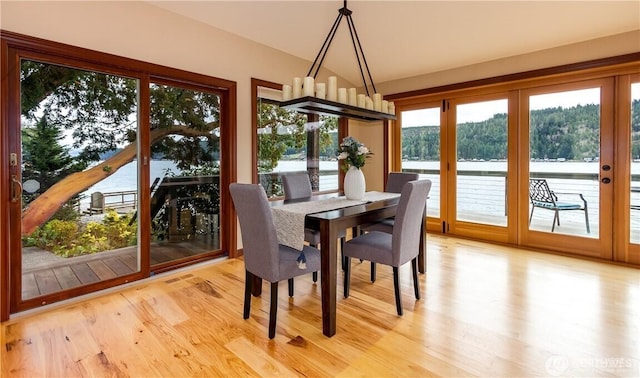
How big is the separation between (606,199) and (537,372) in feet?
9.47

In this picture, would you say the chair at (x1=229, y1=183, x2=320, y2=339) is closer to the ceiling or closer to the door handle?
the door handle

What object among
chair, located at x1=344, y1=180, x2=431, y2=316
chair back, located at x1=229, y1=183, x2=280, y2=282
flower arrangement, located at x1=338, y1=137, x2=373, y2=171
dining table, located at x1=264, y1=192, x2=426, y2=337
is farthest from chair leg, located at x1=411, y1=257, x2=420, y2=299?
chair back, located at x1=229, y1=183, x2=280, y2=282

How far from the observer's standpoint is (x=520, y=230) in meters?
4.16

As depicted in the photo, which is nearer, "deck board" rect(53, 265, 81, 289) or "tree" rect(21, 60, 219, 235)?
"tree" rect(21, 60, 219, 235)

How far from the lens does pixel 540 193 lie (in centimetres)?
402

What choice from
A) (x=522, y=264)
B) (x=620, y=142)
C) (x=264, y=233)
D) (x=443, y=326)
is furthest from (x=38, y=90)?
(x=620, y=142)

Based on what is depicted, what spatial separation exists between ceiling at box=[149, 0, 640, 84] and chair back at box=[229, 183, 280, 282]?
2.12 m

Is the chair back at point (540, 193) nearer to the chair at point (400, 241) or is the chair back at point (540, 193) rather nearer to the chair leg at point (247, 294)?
the chair at point (400, 241)

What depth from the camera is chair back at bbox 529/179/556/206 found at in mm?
3953

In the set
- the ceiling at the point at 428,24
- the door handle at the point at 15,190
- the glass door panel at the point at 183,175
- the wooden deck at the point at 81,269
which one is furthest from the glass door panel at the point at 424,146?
the door handle at the point at 15,190

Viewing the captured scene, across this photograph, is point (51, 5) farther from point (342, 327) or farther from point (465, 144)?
point (465, 144)

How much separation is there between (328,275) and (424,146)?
140 inches

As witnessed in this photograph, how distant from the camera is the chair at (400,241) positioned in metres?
2.29

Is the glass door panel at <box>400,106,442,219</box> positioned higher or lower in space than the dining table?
higher
